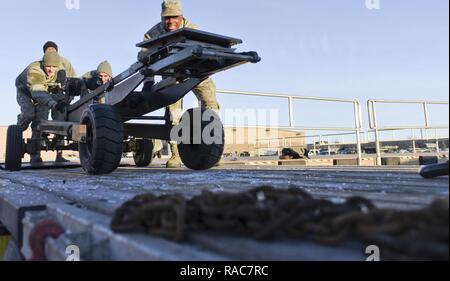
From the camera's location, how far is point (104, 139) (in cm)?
318

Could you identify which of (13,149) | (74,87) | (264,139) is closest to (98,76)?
Result: (74,87)

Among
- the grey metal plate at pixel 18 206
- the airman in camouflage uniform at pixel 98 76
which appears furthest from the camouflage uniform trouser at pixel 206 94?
the grey metal plate at pixel 18 206

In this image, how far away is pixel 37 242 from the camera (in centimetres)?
118

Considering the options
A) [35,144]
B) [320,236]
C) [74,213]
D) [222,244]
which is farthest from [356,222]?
[35,144]

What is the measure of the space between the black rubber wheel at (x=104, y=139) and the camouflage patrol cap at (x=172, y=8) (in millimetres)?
1353

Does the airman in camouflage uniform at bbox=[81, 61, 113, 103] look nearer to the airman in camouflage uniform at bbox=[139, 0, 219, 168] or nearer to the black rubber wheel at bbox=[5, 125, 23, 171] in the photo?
the airman in camouflage uniform at bbox=[139, 0, 219, 168]

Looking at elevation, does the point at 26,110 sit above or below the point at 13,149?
above

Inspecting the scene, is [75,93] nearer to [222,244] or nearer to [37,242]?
[37,242]

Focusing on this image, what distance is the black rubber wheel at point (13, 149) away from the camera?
4.88 metres

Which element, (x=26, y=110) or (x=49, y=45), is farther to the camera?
(x=49, y=45)

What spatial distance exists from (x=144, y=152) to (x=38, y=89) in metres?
1.74

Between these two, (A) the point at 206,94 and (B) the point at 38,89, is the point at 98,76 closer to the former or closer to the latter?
(B) the point at 38,89

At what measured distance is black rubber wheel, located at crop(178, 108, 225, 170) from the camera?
13.2ft

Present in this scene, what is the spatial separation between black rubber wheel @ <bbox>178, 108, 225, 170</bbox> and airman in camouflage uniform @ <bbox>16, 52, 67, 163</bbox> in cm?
192
